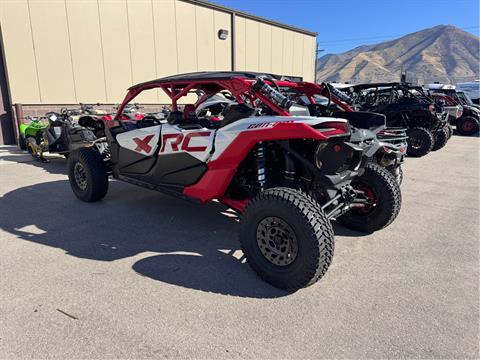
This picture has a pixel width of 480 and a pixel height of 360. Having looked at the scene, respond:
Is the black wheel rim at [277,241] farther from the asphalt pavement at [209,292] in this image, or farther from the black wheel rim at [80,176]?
the black wheel rim at [80,176]

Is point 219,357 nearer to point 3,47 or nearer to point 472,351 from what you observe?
point 472,351

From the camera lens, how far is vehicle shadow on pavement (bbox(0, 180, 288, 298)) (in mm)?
3053

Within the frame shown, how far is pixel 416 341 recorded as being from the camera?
2.25 metres

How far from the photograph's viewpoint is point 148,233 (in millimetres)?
3982

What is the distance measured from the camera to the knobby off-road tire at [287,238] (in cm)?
266

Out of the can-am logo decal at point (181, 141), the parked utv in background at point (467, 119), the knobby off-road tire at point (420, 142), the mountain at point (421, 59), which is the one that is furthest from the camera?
the mountain at point (421, 59)

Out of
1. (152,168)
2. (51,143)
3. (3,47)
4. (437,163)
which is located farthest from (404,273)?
(3,47)

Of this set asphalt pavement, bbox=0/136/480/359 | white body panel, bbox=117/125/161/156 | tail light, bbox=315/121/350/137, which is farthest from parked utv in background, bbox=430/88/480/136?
white body panel, bbox=117/125/161/156

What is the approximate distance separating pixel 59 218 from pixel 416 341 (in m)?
4.02

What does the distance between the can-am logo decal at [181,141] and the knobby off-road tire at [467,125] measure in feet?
48.2

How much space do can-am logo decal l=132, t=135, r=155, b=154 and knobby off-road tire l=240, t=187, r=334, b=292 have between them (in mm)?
1716

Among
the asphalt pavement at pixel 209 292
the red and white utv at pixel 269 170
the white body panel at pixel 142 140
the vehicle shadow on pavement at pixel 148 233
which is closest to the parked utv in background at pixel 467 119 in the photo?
the asphalt pavement at pixel 209 292

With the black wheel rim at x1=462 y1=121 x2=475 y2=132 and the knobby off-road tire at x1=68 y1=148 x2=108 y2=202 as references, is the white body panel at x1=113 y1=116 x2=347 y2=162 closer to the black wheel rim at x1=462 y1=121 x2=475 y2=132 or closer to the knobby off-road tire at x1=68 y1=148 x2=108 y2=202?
the knobby off-road tire at x1=68 y1=148 x2=108 y2=202

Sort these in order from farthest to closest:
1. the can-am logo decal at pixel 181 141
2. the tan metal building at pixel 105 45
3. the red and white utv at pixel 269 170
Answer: the tan metal building at pixel 105 45
the can-am logo decal at pixel 181 141
the red and white utv at pixel 269 170
